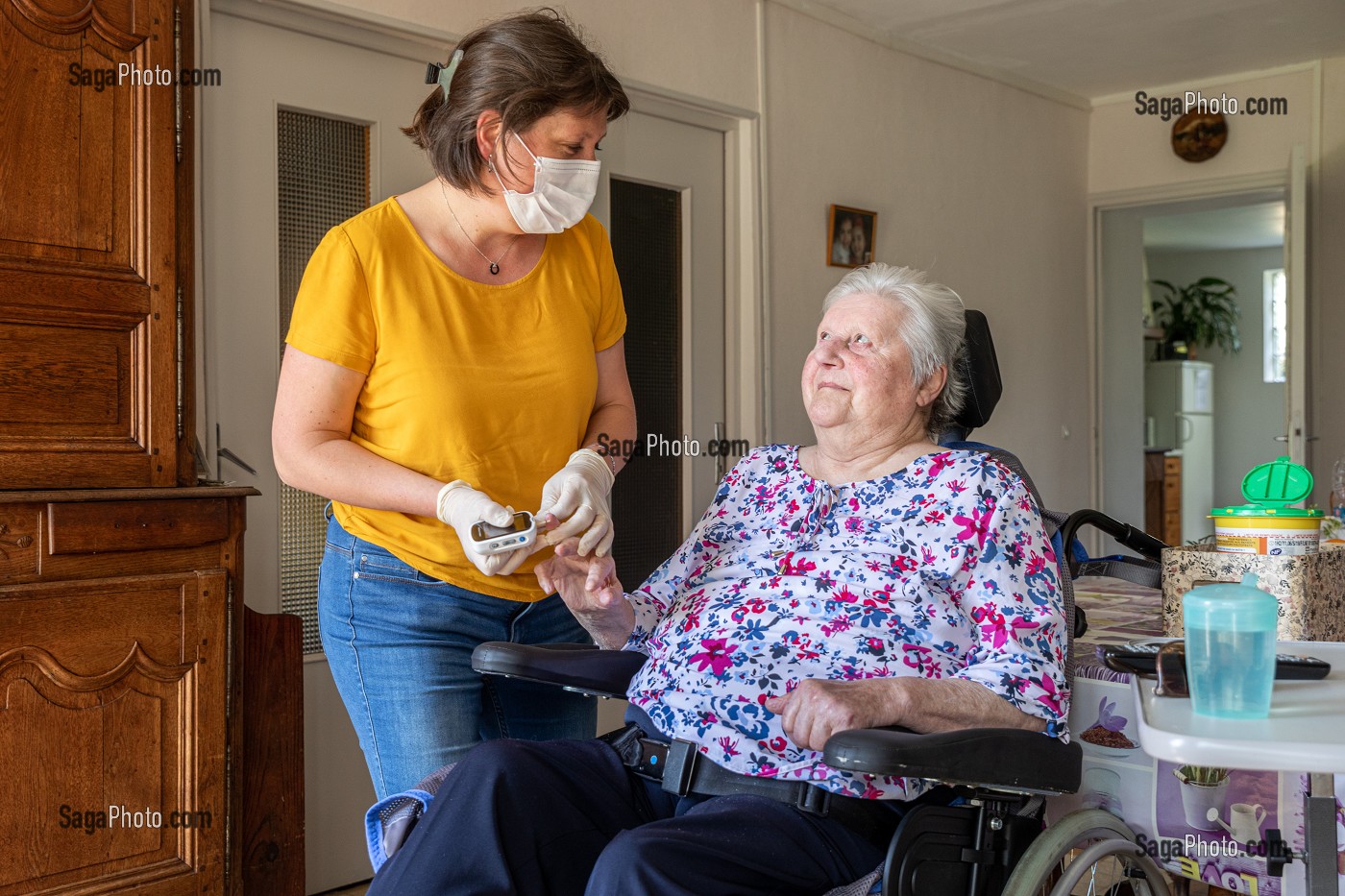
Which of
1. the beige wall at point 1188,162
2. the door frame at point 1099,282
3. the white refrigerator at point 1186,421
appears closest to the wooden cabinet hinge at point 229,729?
the door frame at point 1099,282

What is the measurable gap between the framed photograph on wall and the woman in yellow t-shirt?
97.1 inches

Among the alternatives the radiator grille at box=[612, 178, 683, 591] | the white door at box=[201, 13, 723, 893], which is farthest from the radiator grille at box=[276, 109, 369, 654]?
the radiator grille at box=[612, 178, 683, 591]

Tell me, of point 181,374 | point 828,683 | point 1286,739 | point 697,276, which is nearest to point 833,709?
point 828,683

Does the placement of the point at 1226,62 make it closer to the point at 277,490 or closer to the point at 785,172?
the point at 785,172

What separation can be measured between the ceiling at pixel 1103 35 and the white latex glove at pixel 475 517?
2.92 m

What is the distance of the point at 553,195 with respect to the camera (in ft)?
5.17

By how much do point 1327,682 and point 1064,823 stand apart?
1.07ft

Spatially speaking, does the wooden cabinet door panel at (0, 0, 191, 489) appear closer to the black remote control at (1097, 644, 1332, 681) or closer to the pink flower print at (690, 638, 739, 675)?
the pink flower print at (690, 638, 739, 675)

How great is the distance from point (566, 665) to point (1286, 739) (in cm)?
82

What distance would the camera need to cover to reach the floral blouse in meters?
1.36

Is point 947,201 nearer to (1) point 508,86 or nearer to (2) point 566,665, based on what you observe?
(1) point 508,86

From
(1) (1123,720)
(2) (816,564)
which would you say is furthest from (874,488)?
(1) (1123,720)

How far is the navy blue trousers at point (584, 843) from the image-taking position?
45.6 inches

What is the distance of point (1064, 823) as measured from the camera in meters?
1.33
